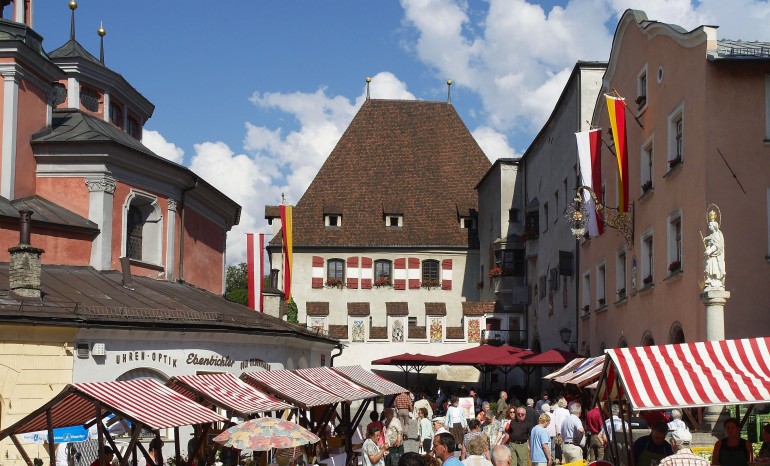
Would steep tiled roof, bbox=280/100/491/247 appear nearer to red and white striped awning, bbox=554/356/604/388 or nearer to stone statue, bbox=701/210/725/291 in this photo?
red and white striped awning, bbox=554/356/604/388

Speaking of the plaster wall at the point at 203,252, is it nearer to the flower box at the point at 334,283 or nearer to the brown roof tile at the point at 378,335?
the brown roof tile at the point at 378,335

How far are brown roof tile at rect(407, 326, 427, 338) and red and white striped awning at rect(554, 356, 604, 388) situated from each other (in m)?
27.0

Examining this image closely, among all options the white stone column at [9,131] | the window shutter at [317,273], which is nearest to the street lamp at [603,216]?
the white stone column at [9,131]

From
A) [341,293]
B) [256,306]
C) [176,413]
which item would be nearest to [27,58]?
[256,306]

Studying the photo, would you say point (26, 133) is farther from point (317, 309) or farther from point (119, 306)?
→ point (317, 309)

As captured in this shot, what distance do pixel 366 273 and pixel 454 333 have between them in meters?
9.19

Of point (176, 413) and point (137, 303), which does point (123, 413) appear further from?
point (137, 303)

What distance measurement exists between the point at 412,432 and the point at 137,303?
282 inches

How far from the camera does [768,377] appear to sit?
40.5ft

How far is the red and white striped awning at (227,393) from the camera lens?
17.0 m

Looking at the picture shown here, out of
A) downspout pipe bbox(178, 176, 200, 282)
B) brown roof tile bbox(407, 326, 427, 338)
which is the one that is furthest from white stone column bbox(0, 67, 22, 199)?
brown roof tile bbox(407, 326, 427, 338)

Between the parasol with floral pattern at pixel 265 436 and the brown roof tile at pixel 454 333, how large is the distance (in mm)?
37908

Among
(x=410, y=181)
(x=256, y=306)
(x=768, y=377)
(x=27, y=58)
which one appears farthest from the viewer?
(x=410, y=181)

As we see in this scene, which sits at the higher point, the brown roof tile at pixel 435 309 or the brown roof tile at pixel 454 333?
the brown roof tile at pixel 435 309
